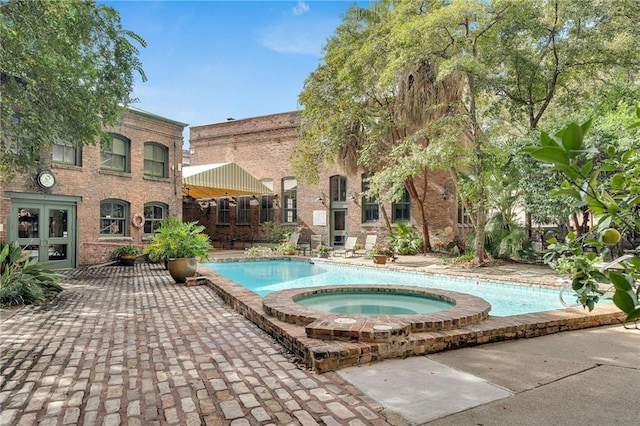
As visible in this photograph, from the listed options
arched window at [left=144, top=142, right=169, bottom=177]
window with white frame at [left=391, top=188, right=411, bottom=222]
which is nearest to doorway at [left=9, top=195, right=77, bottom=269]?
arched window at [left=144, top=142, right=169, bottom=177]

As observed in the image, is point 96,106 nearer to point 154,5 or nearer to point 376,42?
point 154,5

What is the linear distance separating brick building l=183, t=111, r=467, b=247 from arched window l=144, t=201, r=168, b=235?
5.26 metres

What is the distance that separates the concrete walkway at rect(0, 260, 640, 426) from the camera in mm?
2311

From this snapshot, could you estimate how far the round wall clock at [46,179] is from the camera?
10.3 metres

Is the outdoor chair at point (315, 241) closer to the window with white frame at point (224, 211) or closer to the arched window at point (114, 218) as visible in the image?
the window with white frame at point (224, 211)

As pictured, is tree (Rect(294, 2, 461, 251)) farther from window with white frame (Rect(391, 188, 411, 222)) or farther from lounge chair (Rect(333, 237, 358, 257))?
lounge chair (Rect(333, 237, 358, 257))

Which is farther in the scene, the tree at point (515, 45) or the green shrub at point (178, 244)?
the tree at point (515, 45)

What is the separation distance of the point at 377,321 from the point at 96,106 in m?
6.77

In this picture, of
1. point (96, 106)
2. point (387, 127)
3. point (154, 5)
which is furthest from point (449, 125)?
point (96, 106)

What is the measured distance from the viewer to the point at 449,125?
10047mm

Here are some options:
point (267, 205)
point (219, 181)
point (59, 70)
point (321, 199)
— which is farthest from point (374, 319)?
point (267, 205)

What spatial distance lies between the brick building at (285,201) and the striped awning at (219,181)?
1.73 m

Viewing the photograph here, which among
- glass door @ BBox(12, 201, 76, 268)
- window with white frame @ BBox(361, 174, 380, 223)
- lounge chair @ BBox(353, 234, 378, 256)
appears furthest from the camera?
window with white frame @ BBox(361, 174, 380, 223)

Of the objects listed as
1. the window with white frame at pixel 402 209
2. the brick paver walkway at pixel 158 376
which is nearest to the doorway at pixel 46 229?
the brick paver walkway at pixel 158 376
